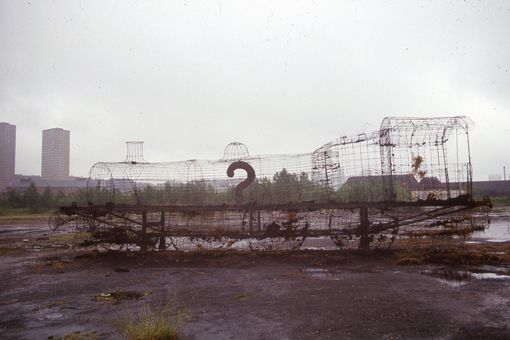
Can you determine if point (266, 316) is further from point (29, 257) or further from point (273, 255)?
point (29, 257)

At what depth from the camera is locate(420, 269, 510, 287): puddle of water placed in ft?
→ 25.3

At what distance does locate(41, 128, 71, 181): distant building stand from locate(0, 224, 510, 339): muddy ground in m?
160

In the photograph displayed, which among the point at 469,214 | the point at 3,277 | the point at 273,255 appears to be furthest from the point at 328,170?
the point at 3,277

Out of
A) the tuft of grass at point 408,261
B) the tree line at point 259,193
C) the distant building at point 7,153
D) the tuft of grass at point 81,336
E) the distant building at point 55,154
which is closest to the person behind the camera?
the tuft of grass at point 81,336

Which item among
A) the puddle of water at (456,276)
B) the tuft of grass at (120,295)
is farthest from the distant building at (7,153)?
Result: the puddle of water at (456,276)

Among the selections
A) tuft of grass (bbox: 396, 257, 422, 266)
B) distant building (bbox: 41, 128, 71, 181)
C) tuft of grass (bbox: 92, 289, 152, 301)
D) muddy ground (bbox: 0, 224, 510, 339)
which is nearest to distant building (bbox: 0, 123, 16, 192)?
distant building (bbox: 41, 128, 71, 181)

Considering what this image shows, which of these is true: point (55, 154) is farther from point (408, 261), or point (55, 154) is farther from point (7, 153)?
point (408, 261)

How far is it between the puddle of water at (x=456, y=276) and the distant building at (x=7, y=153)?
128 meters

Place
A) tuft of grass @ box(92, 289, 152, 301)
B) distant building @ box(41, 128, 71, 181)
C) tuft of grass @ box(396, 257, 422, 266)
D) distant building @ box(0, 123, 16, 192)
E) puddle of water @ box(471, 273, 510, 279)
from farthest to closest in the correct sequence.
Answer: distant building @ box(41, 128, 71, 181)
distant building @ box(0, 123, 16, 192)
tuft of grass @ box(396, 257, 422, 266)
puddle of water @ box(471, 273, 510, 279)
tuft of grass @ box(92, 289, 152, 301)

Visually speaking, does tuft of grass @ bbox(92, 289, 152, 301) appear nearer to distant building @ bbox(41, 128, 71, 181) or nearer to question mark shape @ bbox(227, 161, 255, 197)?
question mark shape @ bbox(227, 161, 255, 197)

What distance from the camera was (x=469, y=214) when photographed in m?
12.6

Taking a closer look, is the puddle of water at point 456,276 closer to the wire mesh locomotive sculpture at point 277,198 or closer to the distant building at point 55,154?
the wire mesh locomotive sculpture at point 277,198

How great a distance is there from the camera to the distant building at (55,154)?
477ft

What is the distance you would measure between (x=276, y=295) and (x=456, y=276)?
521 centimetres
